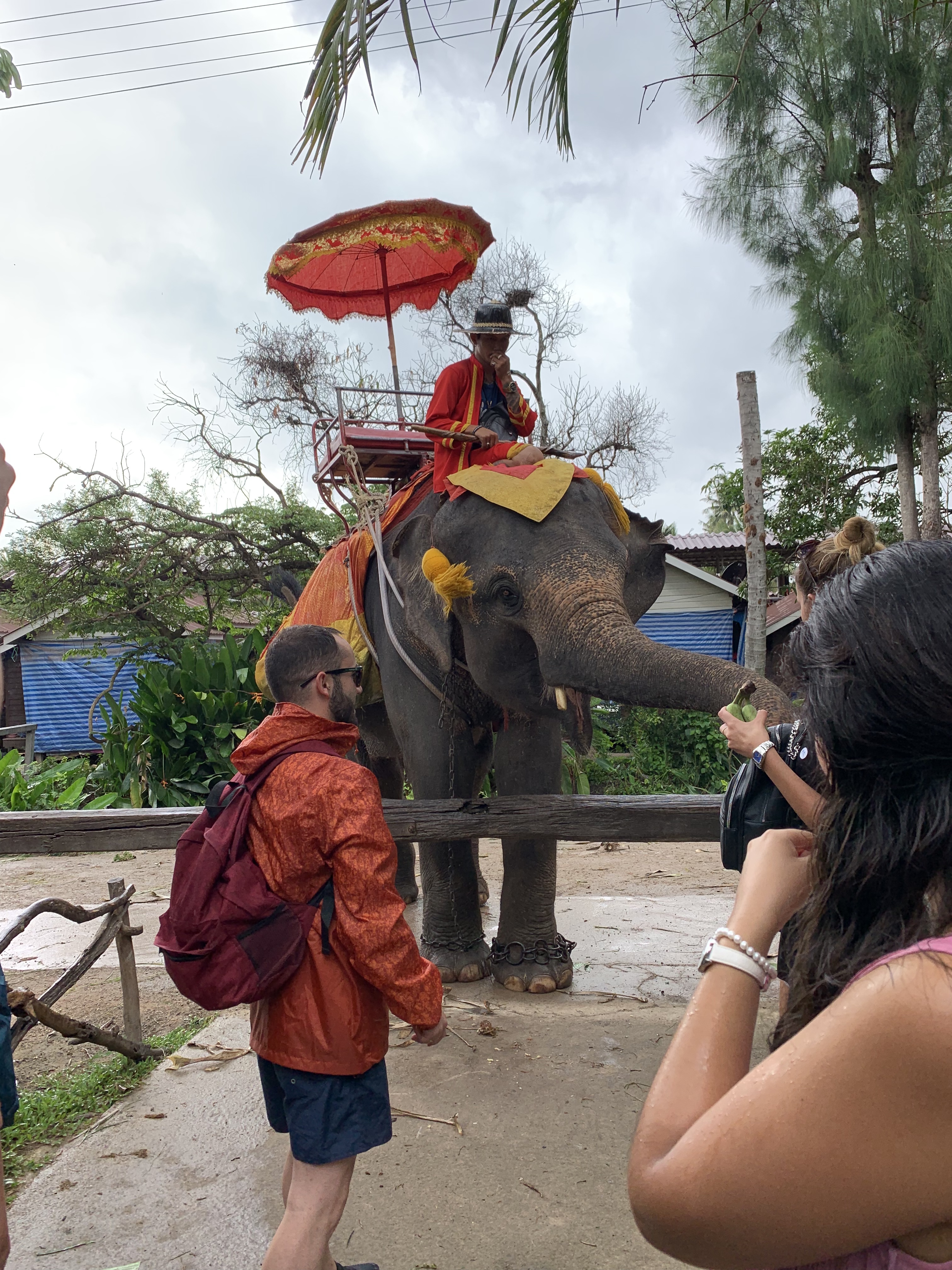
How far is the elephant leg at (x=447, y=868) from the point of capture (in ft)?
13.5

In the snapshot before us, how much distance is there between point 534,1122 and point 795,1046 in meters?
2.39

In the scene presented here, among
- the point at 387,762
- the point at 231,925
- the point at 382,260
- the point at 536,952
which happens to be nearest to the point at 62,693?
the point at 387,762

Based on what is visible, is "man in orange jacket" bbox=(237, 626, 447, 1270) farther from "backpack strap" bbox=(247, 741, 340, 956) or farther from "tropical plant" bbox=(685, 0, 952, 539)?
"tropical plant" bbox=(685, 0, 952, 539)

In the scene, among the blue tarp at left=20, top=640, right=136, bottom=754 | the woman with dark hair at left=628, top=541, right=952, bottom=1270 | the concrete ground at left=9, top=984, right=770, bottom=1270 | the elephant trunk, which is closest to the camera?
the woman with dark hair at left=628, top=541, right=952, bottom=1270

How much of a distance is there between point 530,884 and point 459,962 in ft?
1.61

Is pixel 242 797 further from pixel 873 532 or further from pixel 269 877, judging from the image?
pixel 873 532

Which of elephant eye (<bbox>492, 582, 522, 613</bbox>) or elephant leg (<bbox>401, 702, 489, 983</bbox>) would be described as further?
elephant leg (<bbox>401, 702, 489, 983</bbox>)

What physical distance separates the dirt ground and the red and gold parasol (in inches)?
119

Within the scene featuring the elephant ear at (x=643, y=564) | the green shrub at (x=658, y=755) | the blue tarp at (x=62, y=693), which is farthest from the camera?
the blue tarp at (x=62, y=693)

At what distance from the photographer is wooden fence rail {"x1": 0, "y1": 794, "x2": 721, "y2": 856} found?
11.8 feet

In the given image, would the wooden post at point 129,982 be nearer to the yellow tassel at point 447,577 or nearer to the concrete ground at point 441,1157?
the concrete ground at point 441,1157

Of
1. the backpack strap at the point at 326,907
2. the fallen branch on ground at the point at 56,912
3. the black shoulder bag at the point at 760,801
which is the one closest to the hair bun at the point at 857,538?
the black shoulder bag at the point at 760,801

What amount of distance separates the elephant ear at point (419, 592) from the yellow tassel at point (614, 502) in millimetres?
689

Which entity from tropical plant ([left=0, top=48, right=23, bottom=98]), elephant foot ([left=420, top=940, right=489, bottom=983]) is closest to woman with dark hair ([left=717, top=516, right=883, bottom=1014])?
elephant foot ([left=420, top=940, right=489, bottom=983])
